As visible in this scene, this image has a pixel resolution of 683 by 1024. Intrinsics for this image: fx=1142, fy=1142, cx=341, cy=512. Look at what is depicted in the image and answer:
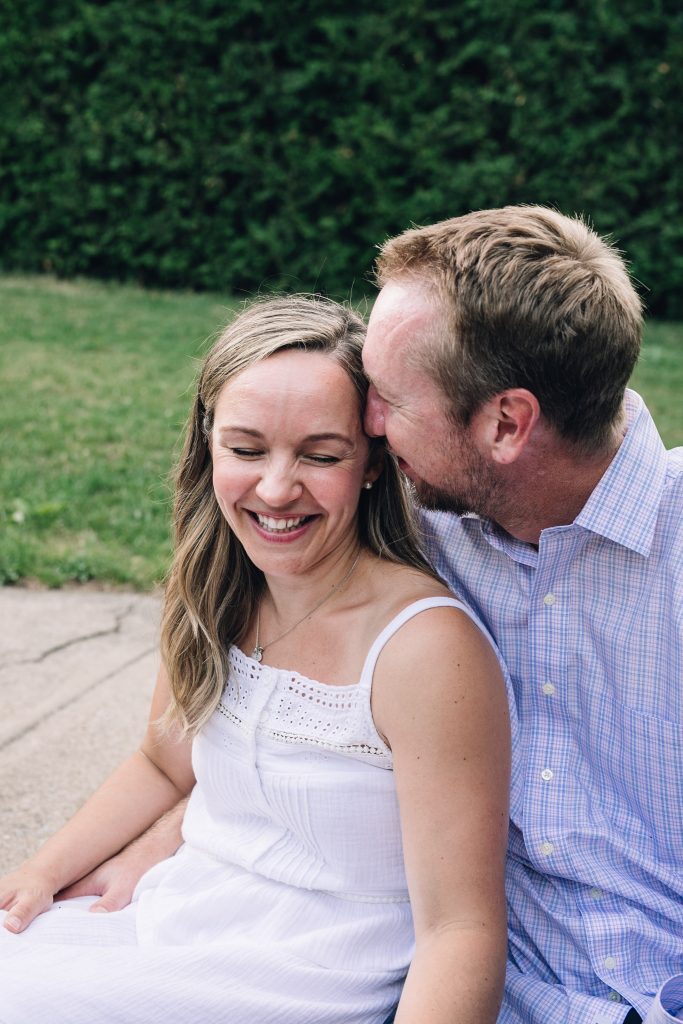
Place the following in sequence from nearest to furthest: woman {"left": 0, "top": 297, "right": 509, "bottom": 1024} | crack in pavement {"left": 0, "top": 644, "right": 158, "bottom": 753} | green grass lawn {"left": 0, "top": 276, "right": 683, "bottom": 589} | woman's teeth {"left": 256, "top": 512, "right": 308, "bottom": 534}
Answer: woman {"left": 0, "top": 297, "right": 509, "bottom": 1024}, woman's teeth {"left": 256, "top": 512, "right": 308, "bottom": 534}, crack in pavement {"left": 0, "top": 644, "right": 158, "bottom": 753}, green grass lawn {"left": 0, "top": 276, "right": 683, "bottom": 589}

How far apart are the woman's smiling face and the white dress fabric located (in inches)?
8.8

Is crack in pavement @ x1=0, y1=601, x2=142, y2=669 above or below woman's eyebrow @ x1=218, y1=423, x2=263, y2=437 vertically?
below

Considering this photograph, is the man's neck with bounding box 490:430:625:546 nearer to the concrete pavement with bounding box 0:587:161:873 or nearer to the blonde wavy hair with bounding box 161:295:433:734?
A: the blonde wavy hair with bounding box 161:295:433:734

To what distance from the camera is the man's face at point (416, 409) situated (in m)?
2.01

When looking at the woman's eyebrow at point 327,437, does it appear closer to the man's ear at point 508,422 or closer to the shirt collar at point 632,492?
the man's ear at point 508,422

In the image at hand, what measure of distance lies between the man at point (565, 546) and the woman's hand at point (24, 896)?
873 millimetres

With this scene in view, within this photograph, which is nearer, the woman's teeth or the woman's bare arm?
the woman's bare arm

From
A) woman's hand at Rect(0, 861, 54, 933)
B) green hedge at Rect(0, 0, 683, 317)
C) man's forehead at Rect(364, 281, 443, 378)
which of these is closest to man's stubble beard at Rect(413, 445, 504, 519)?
man's forehead at Rect(364, 281, 443, 378)

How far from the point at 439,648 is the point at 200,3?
9.72 meters

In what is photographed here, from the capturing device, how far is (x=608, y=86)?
945 cm

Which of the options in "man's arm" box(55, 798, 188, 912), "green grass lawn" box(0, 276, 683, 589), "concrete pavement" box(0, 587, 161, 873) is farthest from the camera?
"green grass lawn" box(0, 276, 683, 589)

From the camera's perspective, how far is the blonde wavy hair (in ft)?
6.61

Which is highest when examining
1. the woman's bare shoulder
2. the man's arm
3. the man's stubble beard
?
the man's stubble beard

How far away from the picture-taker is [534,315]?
1.90 metres
